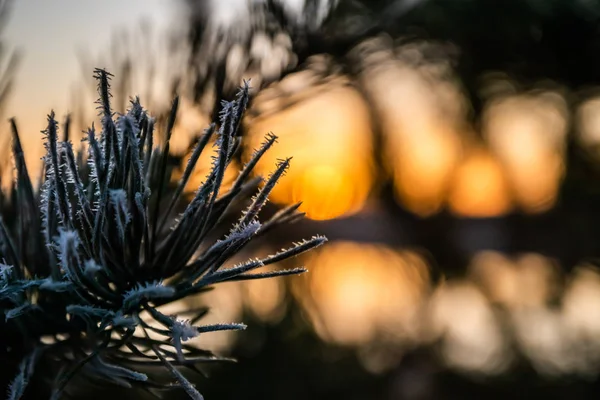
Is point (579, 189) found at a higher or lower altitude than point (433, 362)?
higher

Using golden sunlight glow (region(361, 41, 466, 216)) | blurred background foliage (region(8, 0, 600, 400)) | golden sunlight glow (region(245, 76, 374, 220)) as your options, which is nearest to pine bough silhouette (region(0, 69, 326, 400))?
golden sunlight glow (region(245, 76, 374, 220))

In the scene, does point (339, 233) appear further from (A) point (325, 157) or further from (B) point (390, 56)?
(B) point (390, 56)

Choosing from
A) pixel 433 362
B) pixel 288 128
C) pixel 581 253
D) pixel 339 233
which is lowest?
pixel 433 362

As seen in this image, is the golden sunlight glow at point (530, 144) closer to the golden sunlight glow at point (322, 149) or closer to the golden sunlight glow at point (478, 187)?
the golden sunlight glow at point (478, 187)

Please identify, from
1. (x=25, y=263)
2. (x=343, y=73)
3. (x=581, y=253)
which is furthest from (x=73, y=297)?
(x=581, y=253)

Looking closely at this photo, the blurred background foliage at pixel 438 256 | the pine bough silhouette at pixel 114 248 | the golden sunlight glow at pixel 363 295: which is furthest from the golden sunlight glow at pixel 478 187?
the pine bough silhouette at pixel 114 248

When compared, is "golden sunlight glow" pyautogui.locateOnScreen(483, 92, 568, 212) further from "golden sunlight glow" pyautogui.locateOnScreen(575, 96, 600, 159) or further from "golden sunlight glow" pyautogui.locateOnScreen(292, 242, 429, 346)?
"golden sunlight glow" pyautogui.locateOnScreen(292, 242, 429, 346)
